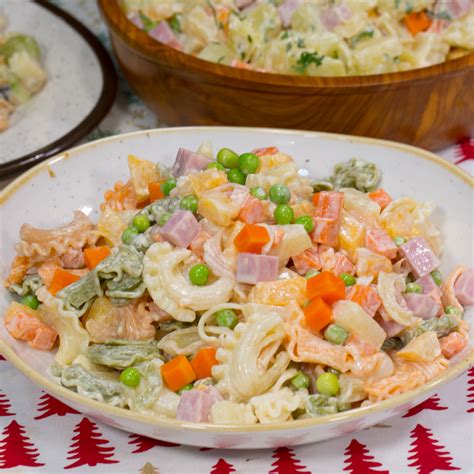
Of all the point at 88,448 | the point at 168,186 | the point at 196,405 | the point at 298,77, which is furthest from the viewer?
the point at 298,77

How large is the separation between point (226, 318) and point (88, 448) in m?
0.44

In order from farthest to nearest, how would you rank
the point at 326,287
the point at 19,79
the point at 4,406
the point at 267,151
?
the point at 19,79, the point at 267,151, the point at 4,406, the point at 326,287

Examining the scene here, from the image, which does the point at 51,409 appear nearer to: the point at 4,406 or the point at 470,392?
the point at 4,406

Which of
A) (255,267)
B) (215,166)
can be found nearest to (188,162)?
(215,166)

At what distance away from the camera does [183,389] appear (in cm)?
189

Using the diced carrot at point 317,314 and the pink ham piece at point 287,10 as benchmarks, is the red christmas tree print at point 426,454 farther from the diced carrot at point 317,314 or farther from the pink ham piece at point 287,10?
the pink ham piece at point 287,10

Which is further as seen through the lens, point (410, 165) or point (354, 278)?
point (410, 165)

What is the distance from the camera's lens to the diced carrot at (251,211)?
2.07 m

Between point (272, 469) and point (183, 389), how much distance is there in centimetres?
27

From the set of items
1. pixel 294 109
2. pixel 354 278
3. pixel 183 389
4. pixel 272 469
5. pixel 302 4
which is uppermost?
pixel 302 4

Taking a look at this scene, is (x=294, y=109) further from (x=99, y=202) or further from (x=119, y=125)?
(x=119, y=125)

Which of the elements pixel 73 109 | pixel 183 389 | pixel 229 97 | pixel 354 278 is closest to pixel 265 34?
pixel 229 97

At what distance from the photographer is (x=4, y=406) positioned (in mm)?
2070

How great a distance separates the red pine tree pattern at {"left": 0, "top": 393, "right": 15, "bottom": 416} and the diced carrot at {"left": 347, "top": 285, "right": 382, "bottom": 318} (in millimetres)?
861
